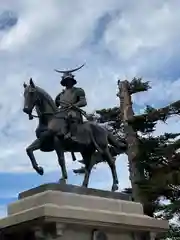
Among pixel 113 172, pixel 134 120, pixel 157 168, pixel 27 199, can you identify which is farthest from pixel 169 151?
pixel 27 199

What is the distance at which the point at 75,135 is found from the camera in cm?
1098

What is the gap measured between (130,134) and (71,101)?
40.1 feet

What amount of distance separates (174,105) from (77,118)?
1206 centimetres

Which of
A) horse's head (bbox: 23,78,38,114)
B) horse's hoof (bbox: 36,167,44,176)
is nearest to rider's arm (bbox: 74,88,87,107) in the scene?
horse's head (bbox: 23,78,38,114)

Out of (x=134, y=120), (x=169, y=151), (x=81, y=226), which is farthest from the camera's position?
(x=134, y=120)

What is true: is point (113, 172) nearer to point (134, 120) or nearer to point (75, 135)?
point (75, 135)

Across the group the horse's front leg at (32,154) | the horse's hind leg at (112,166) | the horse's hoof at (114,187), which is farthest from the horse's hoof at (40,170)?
the horse's hoof at (114,187)

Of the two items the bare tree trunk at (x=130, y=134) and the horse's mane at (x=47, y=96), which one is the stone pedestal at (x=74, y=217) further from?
the bare tree trunk at (x=130, y=134)

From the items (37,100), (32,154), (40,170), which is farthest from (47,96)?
(40,170)

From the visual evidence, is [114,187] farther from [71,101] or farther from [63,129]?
[71,101]

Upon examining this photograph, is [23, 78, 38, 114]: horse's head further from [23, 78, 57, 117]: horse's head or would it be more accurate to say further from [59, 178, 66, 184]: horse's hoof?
[59, 178, 66, 184]: horse's hoof

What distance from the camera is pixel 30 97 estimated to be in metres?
10.7

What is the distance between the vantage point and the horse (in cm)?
1072

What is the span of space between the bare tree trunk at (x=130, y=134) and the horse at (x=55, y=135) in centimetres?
1018
